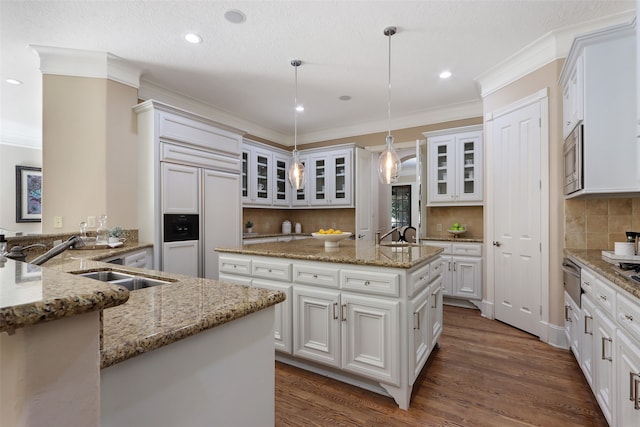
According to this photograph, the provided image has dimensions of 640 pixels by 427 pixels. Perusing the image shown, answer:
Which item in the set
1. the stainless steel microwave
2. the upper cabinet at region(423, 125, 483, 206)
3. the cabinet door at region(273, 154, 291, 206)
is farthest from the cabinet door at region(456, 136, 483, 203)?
the cabinet door at region(273, 154, 291, 206)

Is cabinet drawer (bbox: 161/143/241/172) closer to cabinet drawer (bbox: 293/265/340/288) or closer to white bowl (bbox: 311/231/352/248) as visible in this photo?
white bowl (bbox: 311/231/352/248)

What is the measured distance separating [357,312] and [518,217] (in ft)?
7.24

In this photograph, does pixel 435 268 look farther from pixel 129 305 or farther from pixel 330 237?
pixel 129 305

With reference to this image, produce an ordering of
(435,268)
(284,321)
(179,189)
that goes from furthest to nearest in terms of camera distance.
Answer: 1. (179,189)
2. (435,268)
3. (284,321)

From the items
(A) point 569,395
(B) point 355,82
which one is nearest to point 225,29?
(B) point 355,82

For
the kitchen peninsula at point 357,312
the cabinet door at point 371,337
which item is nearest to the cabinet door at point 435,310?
the kitchen peninsula at point 357,312

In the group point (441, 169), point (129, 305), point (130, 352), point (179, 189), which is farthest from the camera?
point (441, 169)

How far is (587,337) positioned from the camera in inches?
81.7

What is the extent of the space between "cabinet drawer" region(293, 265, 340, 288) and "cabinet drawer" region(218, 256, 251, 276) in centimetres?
48

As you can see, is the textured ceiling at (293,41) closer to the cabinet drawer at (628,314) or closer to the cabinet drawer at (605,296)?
the cabinet drawer at (605,296)

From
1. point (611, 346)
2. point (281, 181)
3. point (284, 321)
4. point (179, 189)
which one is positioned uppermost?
point (281, 181)

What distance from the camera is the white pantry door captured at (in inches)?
122

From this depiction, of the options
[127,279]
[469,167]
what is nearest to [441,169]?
[469,167]

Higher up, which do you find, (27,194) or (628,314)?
(27,194)
